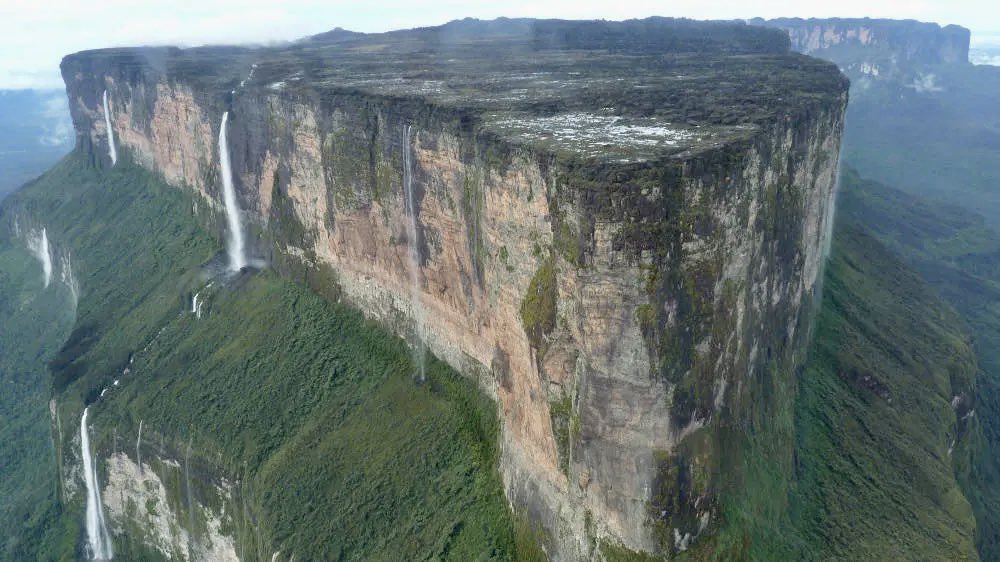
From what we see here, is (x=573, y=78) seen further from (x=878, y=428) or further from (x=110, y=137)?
(x=110, y=137)

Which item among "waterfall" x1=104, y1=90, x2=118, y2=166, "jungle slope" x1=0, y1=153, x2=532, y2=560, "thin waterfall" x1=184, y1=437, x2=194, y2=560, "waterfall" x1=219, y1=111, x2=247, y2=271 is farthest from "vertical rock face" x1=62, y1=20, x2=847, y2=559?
"waterfall" x1=104, y1=90, x2=118, y2=166

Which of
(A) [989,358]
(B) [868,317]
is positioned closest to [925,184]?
(A) [989,358]

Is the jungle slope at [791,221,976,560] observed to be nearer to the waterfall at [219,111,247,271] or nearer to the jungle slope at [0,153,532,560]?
the jungle slope at [0,153,532,560]

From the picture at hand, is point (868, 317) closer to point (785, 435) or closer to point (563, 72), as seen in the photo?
point (785, 435)

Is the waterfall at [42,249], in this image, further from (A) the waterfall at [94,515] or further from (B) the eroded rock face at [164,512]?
(B) the eroded rock face at [164,512]

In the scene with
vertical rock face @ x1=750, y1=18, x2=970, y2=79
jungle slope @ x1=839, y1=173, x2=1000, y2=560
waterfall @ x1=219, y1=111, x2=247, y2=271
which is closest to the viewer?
jungle slope @ x1=839, y1=173, x2=1000, y2=560

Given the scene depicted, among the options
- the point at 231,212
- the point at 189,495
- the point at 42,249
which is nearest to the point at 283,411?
the point at 189,495

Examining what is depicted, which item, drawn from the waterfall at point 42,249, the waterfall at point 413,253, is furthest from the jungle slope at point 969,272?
the waterfall at point 42,249
